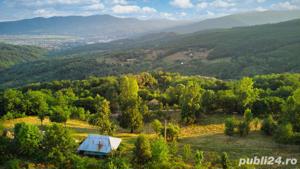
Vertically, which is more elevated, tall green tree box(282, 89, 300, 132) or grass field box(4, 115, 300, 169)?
tall green tree box(282, 89, 300, 132)

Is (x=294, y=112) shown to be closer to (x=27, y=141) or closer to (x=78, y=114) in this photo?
(x=27, y=141)

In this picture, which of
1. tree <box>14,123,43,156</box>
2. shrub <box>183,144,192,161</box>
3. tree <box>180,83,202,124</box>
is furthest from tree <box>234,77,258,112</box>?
tree <box>14,123,43,156</box>

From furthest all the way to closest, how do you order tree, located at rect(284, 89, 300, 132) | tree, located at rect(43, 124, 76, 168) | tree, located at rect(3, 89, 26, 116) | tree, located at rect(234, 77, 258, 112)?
1. tree, located at rect(234, 77, 258, 112)
2. tree, located at rect(3, 89, 26, 116)
3. tree, located at rect(284, 89, 300, 132)
4. tree, located at rect(43, 124, 76, 168)

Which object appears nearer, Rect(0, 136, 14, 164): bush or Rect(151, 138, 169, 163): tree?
Rect(151, 138, 169, 163): tree

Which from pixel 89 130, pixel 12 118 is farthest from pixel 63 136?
pixel 12 118

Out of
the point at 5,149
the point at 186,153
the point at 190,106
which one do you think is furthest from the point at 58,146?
the point at 190,106

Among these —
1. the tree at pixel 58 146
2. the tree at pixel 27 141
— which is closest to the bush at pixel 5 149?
the tree at pixel 27 141

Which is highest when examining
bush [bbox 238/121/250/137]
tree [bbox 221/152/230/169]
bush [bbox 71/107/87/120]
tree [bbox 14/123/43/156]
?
tree [bbox 14/123/43/156]

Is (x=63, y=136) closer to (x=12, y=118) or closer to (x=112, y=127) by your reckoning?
(x=112, y=127)

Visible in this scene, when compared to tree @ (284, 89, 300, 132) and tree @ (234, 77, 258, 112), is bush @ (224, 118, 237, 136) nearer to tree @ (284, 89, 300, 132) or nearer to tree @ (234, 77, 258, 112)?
tree @ (284, 89, 300, 132)
